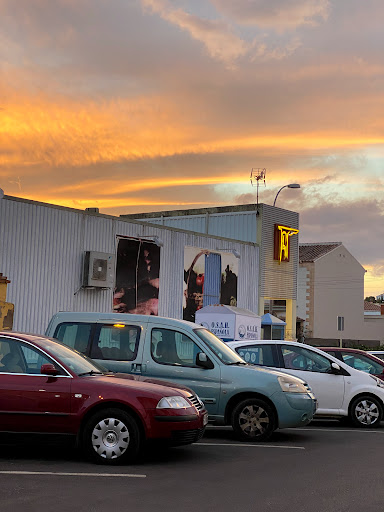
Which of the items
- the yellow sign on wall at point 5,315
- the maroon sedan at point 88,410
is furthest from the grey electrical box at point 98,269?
the maroon sedan at point 88,410

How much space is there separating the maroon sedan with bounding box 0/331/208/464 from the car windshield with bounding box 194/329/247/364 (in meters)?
2.81

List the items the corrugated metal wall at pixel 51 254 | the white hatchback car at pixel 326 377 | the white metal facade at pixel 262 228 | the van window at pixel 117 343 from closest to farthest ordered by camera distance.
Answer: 1. the van window at pixel 117 343
2. the white hatchback car at pixel 326 377
3. the corrugated metal wall at pixel 51 254
4. the white metal facade at pixel 262 228

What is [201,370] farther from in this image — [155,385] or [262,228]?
[262,228]

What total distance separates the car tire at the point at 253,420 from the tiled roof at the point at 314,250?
204ft

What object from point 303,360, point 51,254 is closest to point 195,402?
point 303,360

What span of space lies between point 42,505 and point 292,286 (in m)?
34.1

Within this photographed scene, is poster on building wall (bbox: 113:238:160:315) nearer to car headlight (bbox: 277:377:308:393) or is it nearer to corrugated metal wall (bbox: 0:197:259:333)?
corrugated metal wall (bbox: 0:197:259:333)

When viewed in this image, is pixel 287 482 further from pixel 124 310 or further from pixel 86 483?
pixel 124 310

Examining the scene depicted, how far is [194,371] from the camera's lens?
1278 centimetres

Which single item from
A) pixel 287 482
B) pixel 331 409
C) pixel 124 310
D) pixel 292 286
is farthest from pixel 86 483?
pixel 292 286

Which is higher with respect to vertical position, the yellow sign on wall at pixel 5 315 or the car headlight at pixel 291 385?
the yellow sign on wall at pixel 5 315

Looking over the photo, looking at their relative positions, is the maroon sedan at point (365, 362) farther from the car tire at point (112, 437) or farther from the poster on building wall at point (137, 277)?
the poster on building wall at point (137, 277)

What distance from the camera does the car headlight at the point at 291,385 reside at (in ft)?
42.3

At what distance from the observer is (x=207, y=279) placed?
35.5 metres
